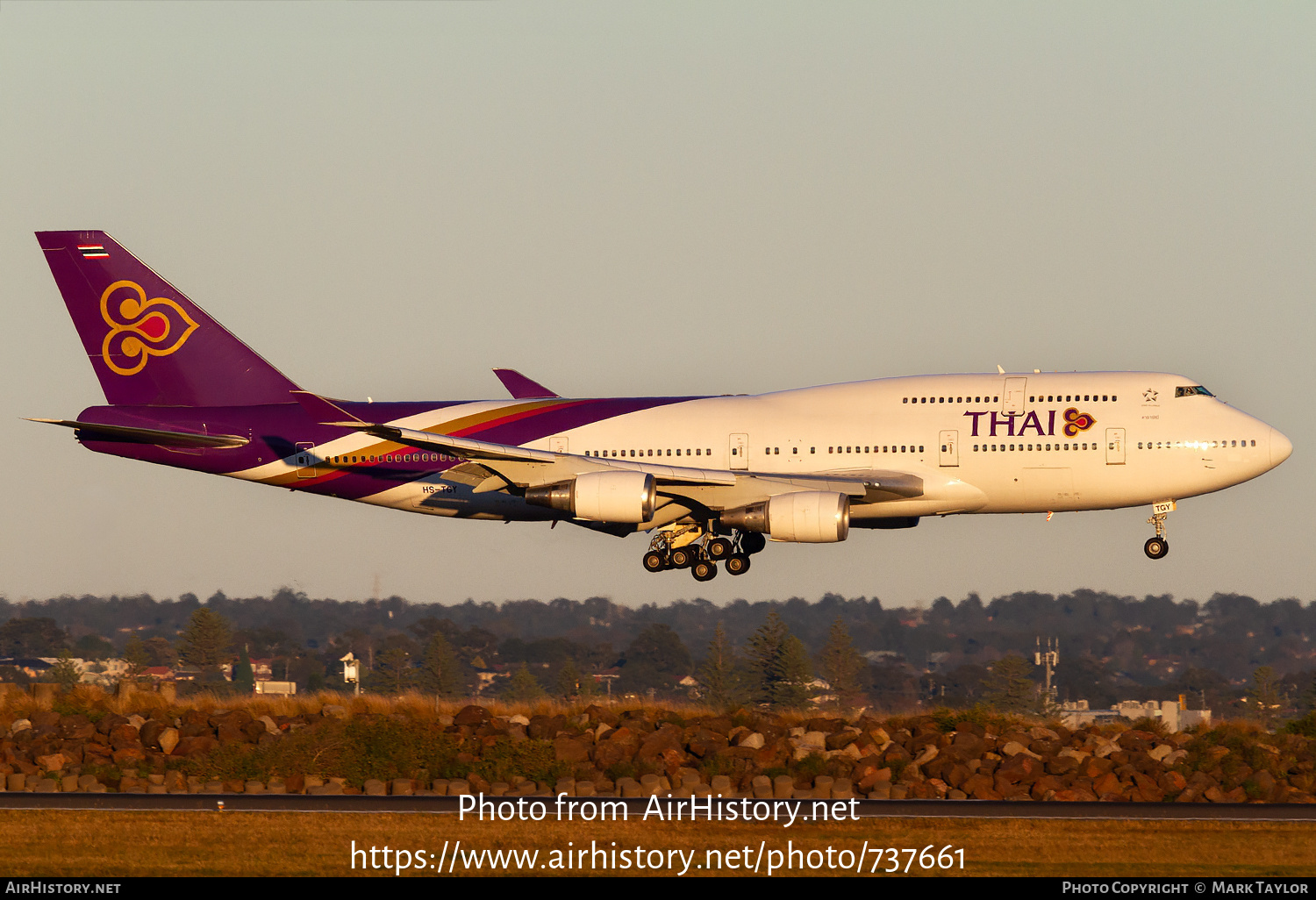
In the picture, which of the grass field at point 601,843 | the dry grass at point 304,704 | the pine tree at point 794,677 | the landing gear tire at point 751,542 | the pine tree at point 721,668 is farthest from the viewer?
the pine tree at point 721,668

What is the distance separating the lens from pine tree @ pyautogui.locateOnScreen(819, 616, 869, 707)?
2381 inches

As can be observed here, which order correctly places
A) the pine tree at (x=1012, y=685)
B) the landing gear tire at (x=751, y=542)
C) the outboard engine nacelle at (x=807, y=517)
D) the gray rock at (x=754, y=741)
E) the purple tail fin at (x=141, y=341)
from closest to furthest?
the gray rock at (x=754, y=741), the outboard engine nacelle at (x=807, y=517), the landing gear tire at (x=751, y=542), the pine tree at (x=1012, y=685), the purple tail fin at (x=141, y=341)

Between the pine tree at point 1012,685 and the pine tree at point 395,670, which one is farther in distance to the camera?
the pine tree at point 395,670

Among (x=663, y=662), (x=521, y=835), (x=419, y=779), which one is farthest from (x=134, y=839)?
(x=663, y=662)

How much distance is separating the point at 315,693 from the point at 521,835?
61.7 ft

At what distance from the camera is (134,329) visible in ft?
170

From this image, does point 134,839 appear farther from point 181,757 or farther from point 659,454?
point 659,454

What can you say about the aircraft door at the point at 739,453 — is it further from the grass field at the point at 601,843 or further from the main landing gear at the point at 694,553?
the grass field at the point at 601,843

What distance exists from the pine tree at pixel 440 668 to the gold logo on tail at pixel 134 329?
15.4 metres

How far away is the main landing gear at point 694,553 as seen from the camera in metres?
48.2

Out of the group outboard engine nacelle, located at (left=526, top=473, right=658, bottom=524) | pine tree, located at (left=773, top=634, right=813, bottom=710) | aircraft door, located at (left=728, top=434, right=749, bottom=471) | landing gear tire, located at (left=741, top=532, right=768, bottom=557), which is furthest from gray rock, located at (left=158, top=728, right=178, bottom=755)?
pine tree, located at (left=773, top=634, right=813, bottom=710)

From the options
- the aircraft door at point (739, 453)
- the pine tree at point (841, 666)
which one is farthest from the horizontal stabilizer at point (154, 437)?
the pine tree at point (841, 666)

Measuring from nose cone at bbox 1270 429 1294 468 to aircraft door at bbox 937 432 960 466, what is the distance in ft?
28.0

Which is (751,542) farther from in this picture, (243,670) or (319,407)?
(243,670)
